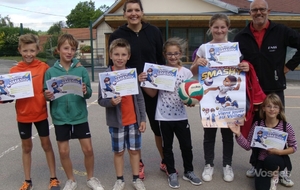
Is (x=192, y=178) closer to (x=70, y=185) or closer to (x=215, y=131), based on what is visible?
(x=215, y=131)

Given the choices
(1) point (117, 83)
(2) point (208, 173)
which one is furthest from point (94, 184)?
(2) point (208, 173)

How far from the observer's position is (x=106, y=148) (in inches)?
212

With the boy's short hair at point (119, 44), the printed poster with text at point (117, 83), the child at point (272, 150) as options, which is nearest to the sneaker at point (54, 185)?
the printed poster with text at point (117, 83)

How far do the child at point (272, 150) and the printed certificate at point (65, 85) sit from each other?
1865 mm

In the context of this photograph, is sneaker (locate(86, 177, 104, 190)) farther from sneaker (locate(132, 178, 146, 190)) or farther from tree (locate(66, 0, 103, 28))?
tree (locate(66, 0, 103, 28))

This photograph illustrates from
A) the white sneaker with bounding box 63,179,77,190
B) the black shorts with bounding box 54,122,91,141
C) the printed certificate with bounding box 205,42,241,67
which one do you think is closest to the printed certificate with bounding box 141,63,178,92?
the printed certificate with bounding box 205,42,241,67

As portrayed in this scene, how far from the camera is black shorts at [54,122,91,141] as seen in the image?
3.57 meters

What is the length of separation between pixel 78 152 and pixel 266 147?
2937 millimetres

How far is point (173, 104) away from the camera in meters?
3.79

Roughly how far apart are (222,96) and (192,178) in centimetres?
108

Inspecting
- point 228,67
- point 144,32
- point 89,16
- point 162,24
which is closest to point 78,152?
point 144,32

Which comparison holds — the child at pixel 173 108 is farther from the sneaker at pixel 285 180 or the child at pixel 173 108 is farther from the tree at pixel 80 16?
the tree at pixel 80 16

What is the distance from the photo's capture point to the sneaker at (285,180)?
3.80 metres

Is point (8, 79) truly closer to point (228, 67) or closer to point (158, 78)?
point (158, 78)
